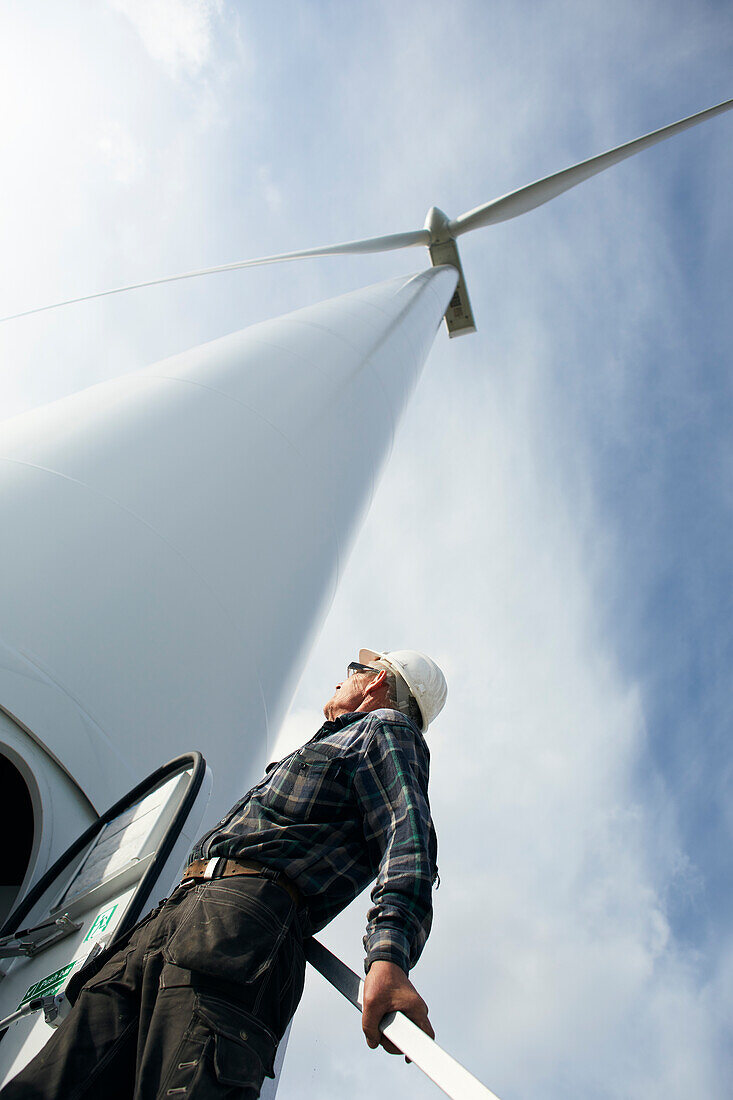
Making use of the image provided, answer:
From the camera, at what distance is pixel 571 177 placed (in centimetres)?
1250

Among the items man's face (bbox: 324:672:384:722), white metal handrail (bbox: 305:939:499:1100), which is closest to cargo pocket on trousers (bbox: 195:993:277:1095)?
white metal handrail (bbox: 305:939:499:1100)

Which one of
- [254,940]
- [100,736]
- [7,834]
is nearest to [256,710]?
[100,736]

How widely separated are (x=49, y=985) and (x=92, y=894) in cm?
31

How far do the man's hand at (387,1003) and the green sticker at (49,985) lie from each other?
48.4 inches

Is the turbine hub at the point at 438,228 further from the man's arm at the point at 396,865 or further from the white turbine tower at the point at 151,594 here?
the man's arm at the point at 396,865

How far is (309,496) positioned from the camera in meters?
4.98

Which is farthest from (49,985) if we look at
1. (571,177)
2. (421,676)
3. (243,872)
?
(571,177)

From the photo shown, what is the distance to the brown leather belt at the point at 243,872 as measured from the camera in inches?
86.5

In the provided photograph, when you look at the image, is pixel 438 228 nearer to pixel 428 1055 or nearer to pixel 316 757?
pixel 316 757

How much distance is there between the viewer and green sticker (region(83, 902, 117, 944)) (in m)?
2.44

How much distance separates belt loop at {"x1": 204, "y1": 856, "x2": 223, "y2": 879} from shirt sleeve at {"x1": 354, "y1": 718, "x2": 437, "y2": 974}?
0.55m

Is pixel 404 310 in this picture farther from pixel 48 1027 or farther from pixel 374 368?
pixel 48 1027

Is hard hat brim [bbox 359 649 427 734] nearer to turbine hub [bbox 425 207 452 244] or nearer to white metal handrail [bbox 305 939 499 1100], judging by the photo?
white metal handrail [bbox 305 939 499 1100]

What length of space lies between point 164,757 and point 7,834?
9.79ft
